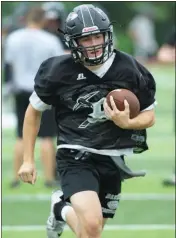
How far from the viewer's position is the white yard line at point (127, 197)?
1072 cm

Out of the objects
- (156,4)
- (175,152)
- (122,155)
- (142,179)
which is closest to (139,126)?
(122,155)

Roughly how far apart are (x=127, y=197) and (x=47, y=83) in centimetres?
402

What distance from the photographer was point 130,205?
10.4m

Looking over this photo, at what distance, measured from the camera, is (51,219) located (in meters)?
7.61

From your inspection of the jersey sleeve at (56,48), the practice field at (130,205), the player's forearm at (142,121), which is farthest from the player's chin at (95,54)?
the jersey sleeve at (56,48)

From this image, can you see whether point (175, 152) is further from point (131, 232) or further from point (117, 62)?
point (117, 62)

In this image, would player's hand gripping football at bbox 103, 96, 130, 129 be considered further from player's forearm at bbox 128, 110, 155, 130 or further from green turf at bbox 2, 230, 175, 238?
green turf at bbox 2, 230, 175, 238

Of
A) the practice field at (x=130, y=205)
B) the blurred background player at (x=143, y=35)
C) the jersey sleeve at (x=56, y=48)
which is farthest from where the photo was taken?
the blurred background player at (x=143, y=35)

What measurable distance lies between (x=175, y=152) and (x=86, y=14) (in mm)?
7450

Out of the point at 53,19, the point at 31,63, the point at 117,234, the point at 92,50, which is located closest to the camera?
the point at 92,50

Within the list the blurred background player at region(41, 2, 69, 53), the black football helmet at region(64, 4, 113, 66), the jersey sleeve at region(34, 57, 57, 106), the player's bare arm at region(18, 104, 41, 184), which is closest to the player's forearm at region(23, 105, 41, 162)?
the player's bare arm at region(18, 104, 41, 184)

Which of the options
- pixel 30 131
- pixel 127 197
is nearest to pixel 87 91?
pixel 30 131

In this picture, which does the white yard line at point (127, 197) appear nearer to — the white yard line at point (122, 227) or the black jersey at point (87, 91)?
the white yard line at point (122, 227)

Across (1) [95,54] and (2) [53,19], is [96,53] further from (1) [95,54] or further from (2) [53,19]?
(2) [53,19]
